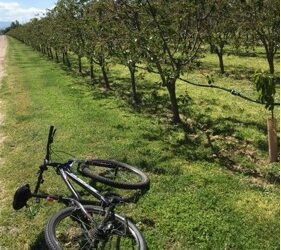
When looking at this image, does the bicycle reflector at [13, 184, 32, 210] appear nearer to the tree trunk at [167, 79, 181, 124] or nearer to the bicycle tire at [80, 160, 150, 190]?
the bicycle tire at [80, 160, 150, 190]

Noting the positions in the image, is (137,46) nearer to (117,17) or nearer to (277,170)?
(117,17)

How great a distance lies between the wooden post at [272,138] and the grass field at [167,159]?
193 mm

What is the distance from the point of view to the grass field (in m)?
6.48

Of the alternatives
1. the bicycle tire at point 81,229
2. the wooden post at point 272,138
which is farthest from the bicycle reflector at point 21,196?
the wooden post at point 272,138

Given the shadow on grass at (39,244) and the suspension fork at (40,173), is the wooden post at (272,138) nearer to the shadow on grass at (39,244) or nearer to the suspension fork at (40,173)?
the suspension fork at (40,173)

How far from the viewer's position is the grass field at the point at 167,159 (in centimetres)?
648

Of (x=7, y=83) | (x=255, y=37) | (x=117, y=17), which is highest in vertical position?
(x=117, y=17)

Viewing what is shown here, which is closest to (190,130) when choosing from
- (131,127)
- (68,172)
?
(131,127)

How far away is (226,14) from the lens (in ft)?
66.7

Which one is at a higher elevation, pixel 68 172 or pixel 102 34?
pixel 102 34

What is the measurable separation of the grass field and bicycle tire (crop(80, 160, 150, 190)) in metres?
0.36

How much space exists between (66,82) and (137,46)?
1142 cm

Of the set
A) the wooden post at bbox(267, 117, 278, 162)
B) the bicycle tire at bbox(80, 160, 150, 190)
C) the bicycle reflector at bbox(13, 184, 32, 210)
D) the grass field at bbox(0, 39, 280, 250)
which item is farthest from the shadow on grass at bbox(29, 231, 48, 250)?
the wooden post at bbox(267, 117, 278, 162)

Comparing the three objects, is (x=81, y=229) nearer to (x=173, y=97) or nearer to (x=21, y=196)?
(x=21, y=196)
